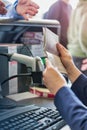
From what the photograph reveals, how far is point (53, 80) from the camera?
0.86 meters

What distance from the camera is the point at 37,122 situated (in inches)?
36.2

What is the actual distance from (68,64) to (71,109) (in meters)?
0.39

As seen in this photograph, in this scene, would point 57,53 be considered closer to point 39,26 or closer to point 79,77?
point 79,77

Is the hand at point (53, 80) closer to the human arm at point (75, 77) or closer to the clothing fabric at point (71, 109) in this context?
the clothing fabric at point (71, 109)

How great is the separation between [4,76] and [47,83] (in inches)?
18.4

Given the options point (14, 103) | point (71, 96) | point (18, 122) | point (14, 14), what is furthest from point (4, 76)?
point (71, 96)

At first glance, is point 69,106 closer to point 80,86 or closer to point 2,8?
point 80,86

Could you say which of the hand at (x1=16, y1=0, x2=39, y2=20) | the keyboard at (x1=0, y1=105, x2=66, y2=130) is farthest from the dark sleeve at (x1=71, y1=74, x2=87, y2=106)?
the hand at (x1=16, y1=0, x2=39, y2=20)

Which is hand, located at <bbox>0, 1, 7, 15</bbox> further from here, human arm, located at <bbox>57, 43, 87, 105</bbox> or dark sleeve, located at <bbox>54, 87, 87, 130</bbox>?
dark sleeve, located at <bbox>54, 87, 87, 130</bbox>

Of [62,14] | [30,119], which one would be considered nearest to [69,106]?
[30,119]

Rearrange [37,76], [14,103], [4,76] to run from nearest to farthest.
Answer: [37,76]
[14,103]
[4,76]

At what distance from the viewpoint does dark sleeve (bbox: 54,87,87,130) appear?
767 millimetres

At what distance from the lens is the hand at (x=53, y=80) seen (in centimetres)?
83

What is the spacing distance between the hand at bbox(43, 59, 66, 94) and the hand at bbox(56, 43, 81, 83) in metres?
0.23
